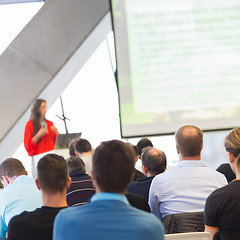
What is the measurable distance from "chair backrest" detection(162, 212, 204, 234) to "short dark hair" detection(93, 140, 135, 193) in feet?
4.00

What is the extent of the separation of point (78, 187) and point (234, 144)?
4.01 feet

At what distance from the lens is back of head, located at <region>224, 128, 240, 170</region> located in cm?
248

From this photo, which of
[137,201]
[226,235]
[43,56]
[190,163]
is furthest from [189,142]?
[43,56]

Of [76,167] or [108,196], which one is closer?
[108,196]

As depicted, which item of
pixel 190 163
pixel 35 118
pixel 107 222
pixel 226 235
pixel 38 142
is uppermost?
pixel 35 118

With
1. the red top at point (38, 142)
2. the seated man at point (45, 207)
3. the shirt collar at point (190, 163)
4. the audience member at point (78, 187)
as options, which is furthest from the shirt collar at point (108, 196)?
the red top at point (38, 142)

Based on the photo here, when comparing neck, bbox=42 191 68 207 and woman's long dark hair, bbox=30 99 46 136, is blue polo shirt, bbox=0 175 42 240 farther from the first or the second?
woman's long dark hair, bbox=30 99 46 136

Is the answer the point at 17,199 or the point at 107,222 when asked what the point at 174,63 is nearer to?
the point at 17,199

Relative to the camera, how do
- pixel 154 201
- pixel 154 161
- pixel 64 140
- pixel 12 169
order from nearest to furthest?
1. pixel 154 201
2. pixel 12 169
3. pixel 154 161
4. pixel 64 140

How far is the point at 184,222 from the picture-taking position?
265cm

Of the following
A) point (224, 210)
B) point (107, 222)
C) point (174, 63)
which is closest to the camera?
point (107, 222)

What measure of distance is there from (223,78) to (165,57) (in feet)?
2.60

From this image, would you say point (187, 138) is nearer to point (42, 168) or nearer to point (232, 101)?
point (42, 168)

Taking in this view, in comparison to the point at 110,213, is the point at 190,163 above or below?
above
